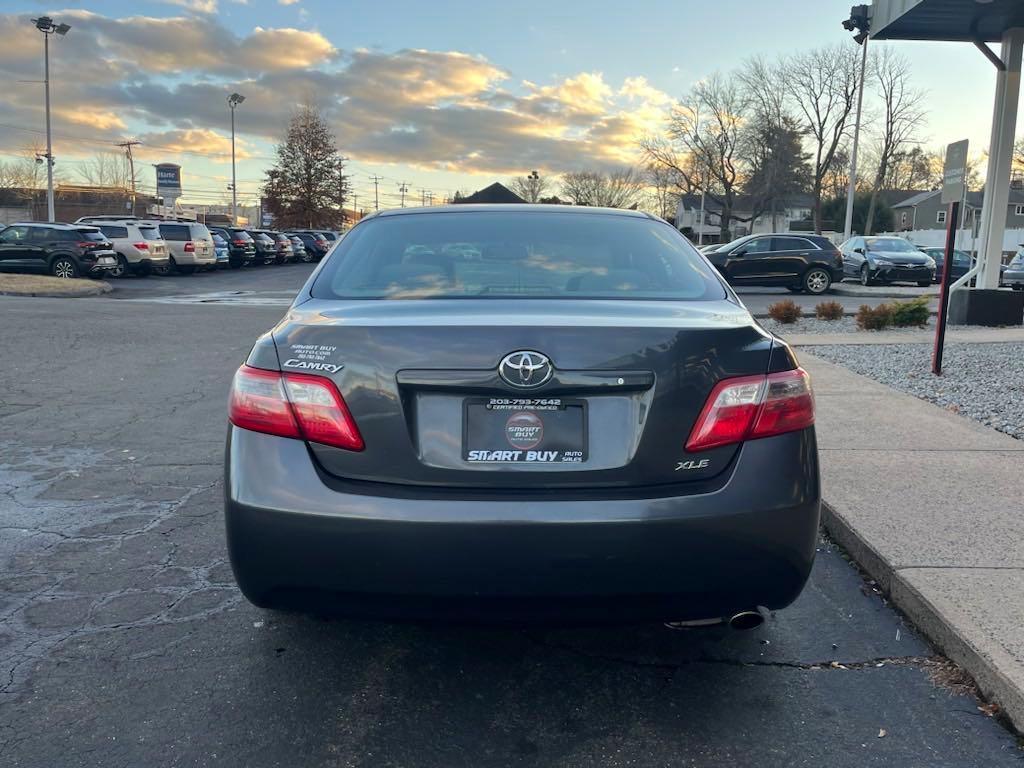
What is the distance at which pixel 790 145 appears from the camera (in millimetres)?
62312

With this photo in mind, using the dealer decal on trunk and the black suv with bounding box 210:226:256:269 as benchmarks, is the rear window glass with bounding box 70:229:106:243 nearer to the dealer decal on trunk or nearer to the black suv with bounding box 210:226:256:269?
the black suv with bounding box 210:226:256:269

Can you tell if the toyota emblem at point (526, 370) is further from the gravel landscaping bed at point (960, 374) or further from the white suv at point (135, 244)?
the white suv at point (135, 244)

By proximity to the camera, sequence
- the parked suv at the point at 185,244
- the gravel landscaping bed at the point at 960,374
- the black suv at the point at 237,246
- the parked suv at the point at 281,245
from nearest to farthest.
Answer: the gravel landscaping bed at the point at 960,374 → the parked suv at the point at 185,244 → the black suv at the point at 237,246 → the parked suv at the point at 281,245

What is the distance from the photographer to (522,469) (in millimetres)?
2479

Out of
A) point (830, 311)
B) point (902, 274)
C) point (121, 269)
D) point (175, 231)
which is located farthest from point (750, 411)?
point (175, 231)

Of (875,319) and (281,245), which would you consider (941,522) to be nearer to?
(875,319)

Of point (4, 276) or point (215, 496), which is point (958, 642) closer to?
point (215, 496)

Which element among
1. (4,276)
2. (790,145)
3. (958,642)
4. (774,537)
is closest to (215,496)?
(774,537)

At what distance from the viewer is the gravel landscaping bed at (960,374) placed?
23.4 ft

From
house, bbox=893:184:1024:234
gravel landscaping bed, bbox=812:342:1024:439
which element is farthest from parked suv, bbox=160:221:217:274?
house, bbox=893:184:1024:234

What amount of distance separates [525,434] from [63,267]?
2593 cm

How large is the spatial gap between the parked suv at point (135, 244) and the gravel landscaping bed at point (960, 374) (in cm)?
2417

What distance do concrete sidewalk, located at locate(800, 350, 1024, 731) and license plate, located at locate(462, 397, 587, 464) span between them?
1.68 meters

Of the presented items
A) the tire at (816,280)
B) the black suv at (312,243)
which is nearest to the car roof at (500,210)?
the tire at (816,280)
